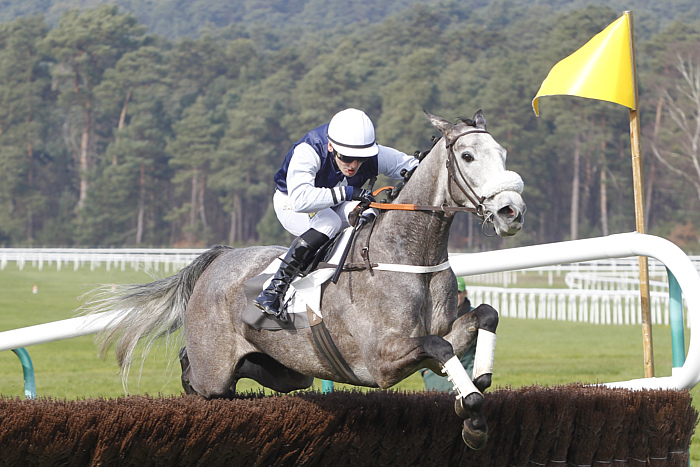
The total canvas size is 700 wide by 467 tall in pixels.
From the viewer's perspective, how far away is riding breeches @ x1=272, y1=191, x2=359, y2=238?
13.7ft

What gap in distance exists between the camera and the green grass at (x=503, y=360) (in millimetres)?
9211

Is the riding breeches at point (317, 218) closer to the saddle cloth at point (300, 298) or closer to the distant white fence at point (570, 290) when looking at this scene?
the saddle cloth at point (300, 298)

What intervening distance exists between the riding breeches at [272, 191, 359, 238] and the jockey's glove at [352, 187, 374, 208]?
18cm

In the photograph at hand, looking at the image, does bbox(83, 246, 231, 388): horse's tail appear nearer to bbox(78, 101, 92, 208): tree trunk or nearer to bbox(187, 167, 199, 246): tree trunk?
bbox(187, 167, 199, 246): tree trunk

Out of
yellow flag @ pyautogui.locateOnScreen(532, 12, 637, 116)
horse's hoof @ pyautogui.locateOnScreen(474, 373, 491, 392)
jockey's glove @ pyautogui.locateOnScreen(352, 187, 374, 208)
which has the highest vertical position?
yellow flag @ pyautogui.locateOnScreen(532, 12, 637, 116)

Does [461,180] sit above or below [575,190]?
above

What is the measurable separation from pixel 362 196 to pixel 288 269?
0.49 m

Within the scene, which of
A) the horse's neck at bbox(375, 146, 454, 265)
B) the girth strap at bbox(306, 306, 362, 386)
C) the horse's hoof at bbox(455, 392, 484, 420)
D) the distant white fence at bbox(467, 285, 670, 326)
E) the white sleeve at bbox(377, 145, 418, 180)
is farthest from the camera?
the distant white fence at bbox(467, 285, 670, 326)

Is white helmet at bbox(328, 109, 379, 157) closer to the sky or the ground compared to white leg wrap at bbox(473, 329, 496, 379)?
closer to the sky

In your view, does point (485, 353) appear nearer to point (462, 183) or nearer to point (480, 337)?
point (480, 337)

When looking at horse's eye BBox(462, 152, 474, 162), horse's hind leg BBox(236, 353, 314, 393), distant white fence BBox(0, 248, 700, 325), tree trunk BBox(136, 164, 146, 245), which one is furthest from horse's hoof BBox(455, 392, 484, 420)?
tree trunk BBox(136, 164, 146, 245)

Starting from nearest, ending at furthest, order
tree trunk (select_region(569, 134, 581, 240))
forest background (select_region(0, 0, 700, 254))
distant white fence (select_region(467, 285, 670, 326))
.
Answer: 1. distant white fence (select_region(467, 285, 670, 326))
2. forest background (select_region(0, 0, 700, 254))
3. tree trunk (select_region(569, 134, 581, 240))

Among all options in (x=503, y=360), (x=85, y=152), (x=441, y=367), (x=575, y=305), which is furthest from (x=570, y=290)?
(x=85, y=152)

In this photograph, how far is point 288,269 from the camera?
413cm
